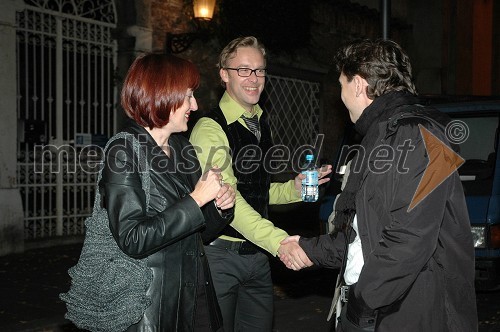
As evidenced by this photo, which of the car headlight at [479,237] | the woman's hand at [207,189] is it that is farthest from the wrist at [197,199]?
the car headlight at [479,237]

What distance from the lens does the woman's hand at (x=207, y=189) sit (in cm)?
316

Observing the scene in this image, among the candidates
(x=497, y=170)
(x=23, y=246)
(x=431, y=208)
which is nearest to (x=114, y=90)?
(x=23, y=246)

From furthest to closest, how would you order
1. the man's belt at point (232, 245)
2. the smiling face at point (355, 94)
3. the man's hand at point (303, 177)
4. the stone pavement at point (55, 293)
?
the stone pavement at point (55, 293) → the man's hand at point (303, 177) → the man's belt at point (232, 245) → the smiling face at point (355, 94)

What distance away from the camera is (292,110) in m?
15.1

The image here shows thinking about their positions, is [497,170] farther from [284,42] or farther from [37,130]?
[284,42]

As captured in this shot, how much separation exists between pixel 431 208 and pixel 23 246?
322 inches

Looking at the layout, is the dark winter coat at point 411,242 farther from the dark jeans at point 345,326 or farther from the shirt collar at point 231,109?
the shirt collar at point 231,109

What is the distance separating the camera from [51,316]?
6.43m

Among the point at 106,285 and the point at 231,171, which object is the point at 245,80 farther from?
the point at 106,285

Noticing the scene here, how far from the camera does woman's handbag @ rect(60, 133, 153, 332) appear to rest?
2984 mm

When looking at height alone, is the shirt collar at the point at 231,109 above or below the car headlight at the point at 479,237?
above

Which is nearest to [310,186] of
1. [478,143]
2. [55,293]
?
[478,143]

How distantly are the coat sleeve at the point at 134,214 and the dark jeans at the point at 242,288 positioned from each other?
0.88 metres

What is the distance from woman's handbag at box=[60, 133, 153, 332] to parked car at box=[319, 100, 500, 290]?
160 inches
